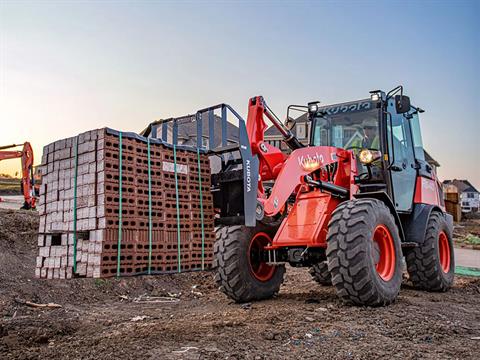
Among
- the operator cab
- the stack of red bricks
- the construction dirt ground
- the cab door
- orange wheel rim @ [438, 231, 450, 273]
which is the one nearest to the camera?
the construction dirt ground

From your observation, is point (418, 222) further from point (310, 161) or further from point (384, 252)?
point (310, 161)

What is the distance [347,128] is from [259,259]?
2.84 meters

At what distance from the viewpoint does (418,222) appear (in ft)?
28.8

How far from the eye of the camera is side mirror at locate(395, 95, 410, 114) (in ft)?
25.7

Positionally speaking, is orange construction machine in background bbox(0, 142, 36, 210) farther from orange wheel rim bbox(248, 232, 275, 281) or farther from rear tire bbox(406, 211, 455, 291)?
rear tire bbox(406, 211, 455, 291)

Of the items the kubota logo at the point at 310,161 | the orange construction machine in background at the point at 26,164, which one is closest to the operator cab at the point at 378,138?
the kubota logo at the point at 310,161

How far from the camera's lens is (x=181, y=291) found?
1098cm

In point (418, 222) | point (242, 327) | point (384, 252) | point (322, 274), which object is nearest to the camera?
point (242, 327)

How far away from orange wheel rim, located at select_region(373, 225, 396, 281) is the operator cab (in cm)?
120

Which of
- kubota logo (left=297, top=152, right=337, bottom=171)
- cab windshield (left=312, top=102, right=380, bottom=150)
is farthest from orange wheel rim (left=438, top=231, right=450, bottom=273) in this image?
kubota logo (left=297, top=152, right=337, bottom=171)

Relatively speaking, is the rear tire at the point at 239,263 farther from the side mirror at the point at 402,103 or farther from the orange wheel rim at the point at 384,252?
the side mirror at the point at 402,103

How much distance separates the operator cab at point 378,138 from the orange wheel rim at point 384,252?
3.95ft

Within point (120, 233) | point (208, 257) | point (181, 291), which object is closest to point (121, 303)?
point (181, 291)

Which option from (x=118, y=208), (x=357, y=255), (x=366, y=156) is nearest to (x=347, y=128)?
(x=366, y=156)
